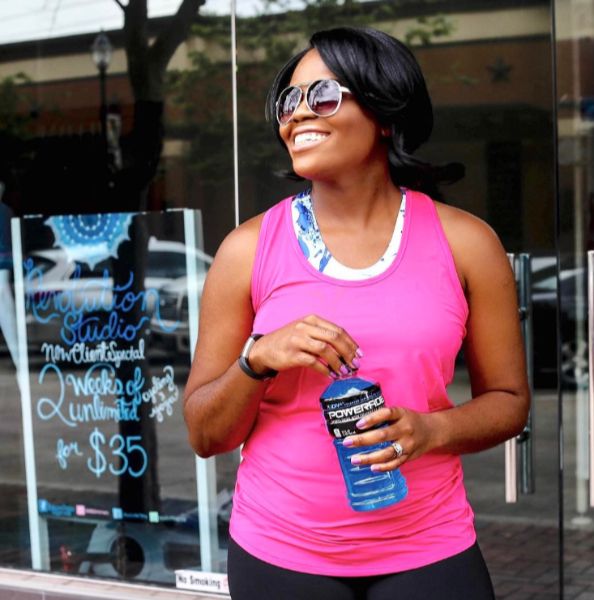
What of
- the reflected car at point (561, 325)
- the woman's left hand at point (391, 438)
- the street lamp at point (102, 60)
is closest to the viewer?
the woman's left hand at point (391, 438)

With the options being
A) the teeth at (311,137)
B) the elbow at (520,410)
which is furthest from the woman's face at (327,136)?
the elbow at (520,410)

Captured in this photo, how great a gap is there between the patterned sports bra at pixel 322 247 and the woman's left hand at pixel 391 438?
298 mm

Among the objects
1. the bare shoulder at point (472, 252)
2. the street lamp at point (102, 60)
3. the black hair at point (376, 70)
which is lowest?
the bare shoulder at point (472, 252)

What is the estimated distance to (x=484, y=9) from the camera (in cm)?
454

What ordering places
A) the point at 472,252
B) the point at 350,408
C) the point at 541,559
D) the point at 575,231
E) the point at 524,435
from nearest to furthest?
the point at 350,408
the point at 472,252
the point at 524,435
the point at 575,231
the point at 541,559

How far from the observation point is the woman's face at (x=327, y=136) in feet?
7.68

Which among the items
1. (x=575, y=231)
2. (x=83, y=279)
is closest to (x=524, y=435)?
(x=575, y=231)

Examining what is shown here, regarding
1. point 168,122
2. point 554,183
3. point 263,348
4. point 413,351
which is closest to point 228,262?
point 263,348

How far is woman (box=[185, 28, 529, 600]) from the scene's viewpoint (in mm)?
2254

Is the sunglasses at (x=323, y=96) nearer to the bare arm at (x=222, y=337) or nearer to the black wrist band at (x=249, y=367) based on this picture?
the bare arm at (x=222, y=337)

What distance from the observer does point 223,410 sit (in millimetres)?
2342

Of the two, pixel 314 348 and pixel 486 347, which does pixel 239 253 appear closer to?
pixel 314 348

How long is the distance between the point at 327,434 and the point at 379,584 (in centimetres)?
29

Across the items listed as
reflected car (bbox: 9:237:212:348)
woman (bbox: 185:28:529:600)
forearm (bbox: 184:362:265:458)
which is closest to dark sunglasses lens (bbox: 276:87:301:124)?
woman (bbox: 185:28:529:600)
